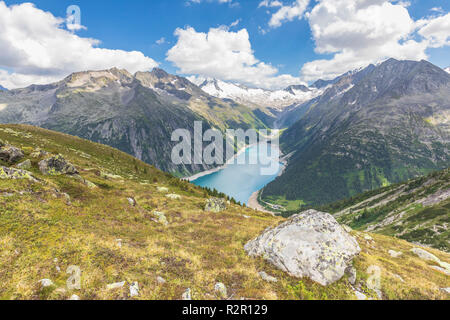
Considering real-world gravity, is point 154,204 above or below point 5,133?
below

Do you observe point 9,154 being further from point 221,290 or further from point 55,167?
point 221,290

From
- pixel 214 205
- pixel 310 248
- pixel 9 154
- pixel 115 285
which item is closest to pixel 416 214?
pixel 214 205

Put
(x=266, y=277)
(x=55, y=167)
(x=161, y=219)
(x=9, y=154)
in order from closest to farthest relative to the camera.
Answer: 1. (x=266, y=277)
2. (x=161, y=219)
3. (x=55, y=167)
4. (x=9, y=154)

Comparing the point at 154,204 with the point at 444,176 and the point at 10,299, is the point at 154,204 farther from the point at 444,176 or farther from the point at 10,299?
the point at 444,176

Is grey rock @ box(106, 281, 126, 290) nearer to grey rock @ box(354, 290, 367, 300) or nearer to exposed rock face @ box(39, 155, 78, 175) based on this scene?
grey rock @ box(354, 290, 367, 300)

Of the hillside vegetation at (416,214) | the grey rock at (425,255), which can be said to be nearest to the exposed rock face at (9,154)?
the grey rock at (425,255)
